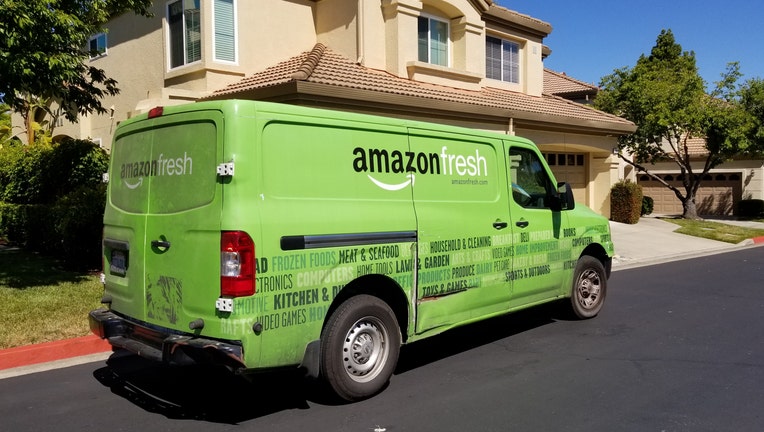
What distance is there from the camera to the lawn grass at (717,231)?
766 inches

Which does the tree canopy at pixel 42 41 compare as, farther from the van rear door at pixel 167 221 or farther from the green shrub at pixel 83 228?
the van rear door at pixel 167 221

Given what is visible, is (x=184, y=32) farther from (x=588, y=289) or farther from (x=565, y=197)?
(x=588, y=289)

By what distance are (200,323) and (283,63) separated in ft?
36.3

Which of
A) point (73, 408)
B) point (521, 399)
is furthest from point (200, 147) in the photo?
point (521, 399)

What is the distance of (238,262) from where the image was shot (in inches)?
161

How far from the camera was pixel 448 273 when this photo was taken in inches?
219

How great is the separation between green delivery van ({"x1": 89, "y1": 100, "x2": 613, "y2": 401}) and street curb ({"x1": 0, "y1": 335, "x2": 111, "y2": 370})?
4.84ft

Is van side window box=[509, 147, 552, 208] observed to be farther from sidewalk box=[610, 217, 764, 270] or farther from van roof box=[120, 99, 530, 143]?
sidewalk box=[610, 217, 764, 270]

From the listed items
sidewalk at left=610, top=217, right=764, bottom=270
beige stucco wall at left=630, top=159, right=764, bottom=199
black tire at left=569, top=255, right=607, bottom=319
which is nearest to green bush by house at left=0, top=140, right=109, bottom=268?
black tire at left=569, top=255, right=607, bottom=319

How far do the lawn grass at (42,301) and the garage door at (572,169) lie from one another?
48.4ft

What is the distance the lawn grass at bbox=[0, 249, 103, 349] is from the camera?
6.70 m

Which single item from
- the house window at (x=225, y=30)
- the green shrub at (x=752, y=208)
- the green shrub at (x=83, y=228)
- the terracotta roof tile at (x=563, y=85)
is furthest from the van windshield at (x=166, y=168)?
the green shrub at (x=752, y=208)

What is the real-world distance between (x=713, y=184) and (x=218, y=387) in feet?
99.0

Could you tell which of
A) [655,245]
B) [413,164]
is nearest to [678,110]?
[655,245]
